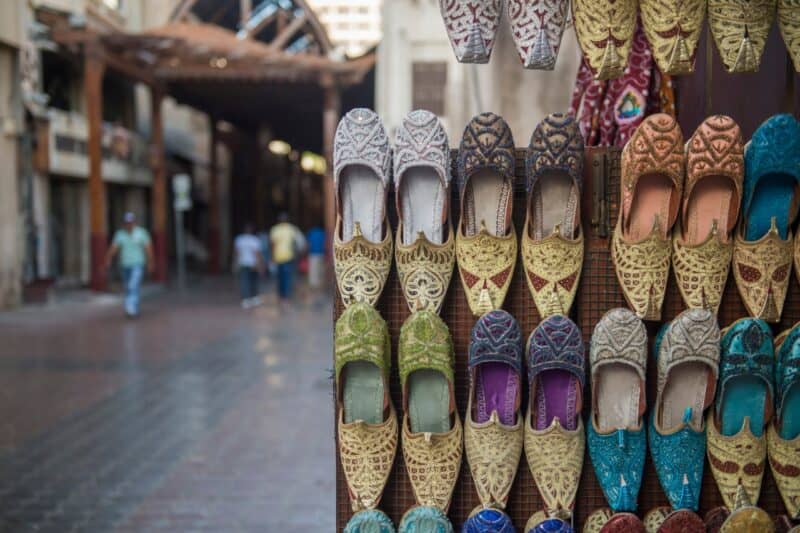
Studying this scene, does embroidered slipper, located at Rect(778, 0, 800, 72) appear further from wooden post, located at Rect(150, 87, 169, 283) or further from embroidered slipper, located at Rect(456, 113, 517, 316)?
wooden post, located at Rect(150, 87, 169, 283)

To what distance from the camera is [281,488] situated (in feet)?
14.1

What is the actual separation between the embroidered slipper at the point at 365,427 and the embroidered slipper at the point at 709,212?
0.79 meters

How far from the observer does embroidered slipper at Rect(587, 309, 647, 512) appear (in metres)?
2.00

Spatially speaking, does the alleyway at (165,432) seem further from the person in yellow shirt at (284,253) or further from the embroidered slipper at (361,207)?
the person in yellow shirt at (284,253)

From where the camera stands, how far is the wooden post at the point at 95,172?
1595 centimetres

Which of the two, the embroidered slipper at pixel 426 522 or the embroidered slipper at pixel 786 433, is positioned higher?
the embroidered slipper at pixel 786 433

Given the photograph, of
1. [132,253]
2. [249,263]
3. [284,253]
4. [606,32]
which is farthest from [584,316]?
[249,263]

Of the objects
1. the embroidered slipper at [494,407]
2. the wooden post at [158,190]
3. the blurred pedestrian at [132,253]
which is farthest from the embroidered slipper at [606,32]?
→ the wooden post at [158,190]

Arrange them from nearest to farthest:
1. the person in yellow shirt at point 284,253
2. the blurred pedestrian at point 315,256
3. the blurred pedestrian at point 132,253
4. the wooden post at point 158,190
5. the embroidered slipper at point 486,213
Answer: the embroidered slipper at point 486,213 → the blurred pedestrian at point 132,253 → the person in yellow shirt at point 284,253 → the blurred pedestrian at point 315,256 → the wooden post at point 158,190

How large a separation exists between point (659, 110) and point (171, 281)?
1908 centimetres

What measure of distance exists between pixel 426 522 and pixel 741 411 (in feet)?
2.77

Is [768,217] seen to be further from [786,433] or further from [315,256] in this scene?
[315,256]

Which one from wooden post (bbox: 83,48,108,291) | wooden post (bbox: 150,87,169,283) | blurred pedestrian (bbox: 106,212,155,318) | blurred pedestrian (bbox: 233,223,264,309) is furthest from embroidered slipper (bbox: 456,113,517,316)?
wooden post (bbox: 150,87,169,283)

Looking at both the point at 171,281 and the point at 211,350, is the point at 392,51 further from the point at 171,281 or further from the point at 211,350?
the point at 171,281
